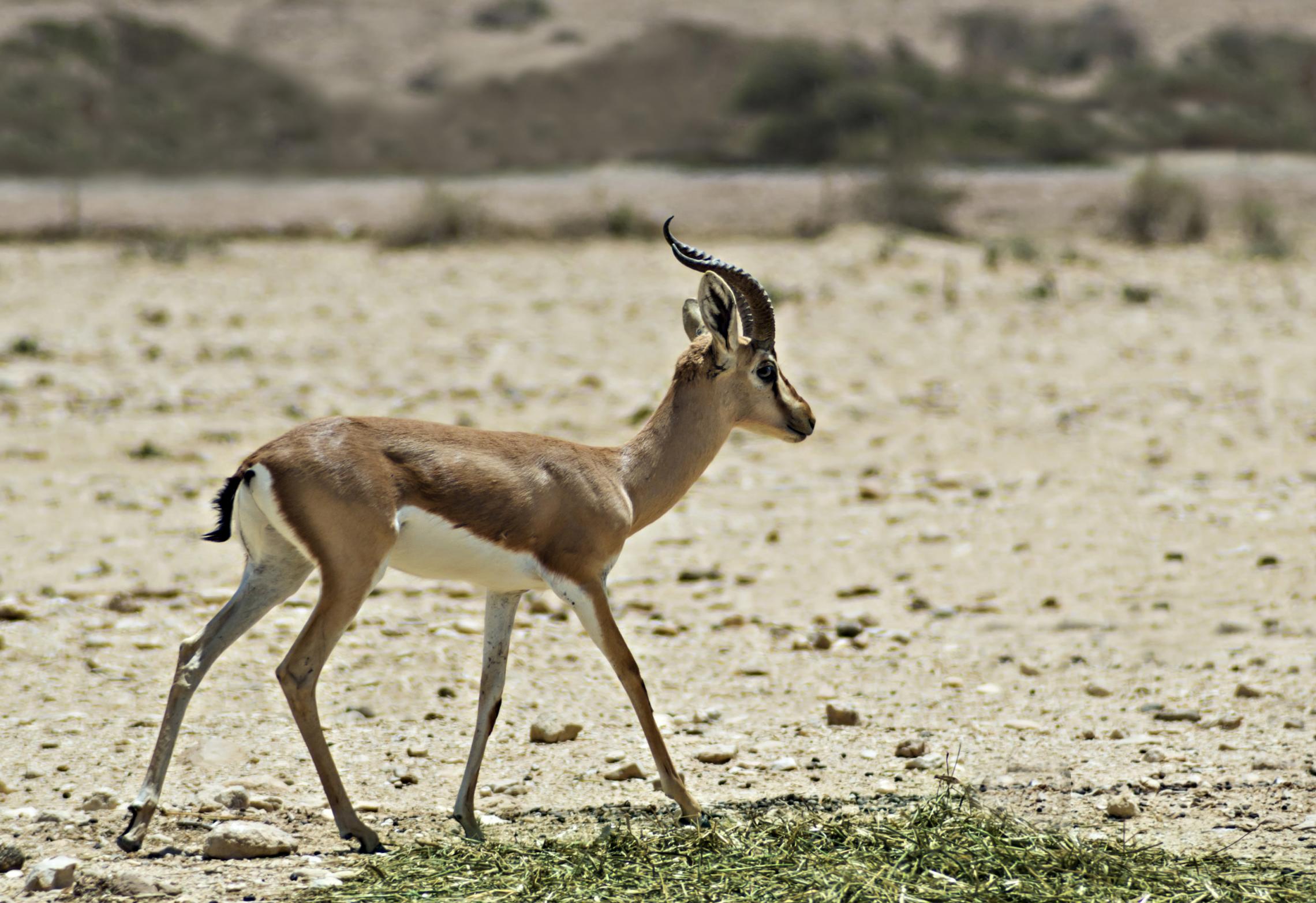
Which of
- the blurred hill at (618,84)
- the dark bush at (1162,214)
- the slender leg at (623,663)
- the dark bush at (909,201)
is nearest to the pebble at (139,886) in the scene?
the slender leg at (623,663)

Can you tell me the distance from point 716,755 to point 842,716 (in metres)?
0.77

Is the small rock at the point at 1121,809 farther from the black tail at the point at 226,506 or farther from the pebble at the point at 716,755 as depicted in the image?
the black tail at the point at 226,506

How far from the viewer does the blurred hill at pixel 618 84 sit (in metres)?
40.8

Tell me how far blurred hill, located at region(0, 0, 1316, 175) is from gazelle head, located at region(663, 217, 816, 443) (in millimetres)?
23553

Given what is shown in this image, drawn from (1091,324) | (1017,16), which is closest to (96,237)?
(1091,324)

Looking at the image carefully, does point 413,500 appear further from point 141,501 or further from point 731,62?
point 731,62

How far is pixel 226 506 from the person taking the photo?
541cm

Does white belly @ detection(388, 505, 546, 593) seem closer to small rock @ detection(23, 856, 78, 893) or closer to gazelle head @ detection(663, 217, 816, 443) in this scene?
gazelle head @ detection(663, 217, 816, 443)

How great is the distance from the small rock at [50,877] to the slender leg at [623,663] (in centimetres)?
195

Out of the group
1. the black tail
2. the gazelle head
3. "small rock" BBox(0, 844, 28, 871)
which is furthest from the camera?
the gazelle head

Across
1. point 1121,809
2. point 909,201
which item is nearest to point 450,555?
point 1121,809

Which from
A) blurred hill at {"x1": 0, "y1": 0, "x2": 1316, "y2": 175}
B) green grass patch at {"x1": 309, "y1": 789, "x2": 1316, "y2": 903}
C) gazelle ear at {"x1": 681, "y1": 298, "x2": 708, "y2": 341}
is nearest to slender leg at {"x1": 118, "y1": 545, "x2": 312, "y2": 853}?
green grass patch at {"x1": 309, "y1": 789, "x2": 1316, "y2": 903}

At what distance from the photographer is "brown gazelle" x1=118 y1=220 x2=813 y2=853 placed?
528 centimetres

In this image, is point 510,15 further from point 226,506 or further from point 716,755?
point 226,506
